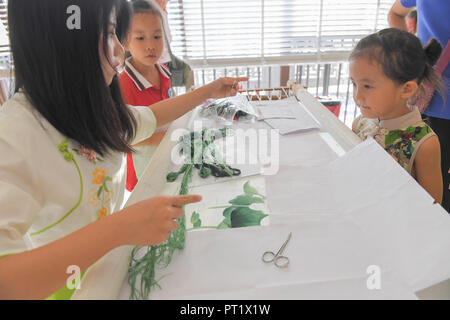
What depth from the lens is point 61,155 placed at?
0.60 meters

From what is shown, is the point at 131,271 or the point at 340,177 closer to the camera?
the point at 131,271

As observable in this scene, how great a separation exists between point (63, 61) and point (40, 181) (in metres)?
0.23

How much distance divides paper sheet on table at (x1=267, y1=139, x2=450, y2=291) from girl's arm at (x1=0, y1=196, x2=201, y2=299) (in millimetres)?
241

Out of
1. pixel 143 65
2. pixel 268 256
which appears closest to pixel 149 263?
pixel 268 256

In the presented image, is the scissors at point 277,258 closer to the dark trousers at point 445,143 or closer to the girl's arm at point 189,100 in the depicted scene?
the girl's arm at point 189,100

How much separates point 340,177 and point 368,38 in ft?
1.72

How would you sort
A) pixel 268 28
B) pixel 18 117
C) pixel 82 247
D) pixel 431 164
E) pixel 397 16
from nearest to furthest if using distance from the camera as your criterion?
1. pixel 82 247
2. pixel 18 117
3. pixel 431 164
4. pixel 397 16
5. pixel 268 28

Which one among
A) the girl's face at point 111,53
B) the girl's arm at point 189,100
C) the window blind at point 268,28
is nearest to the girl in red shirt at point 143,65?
the girl's arm at point 189,100

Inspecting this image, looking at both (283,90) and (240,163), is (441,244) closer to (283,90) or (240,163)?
(240,163)

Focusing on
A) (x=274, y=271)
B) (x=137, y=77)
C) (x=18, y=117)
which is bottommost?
(x=274, y=271)

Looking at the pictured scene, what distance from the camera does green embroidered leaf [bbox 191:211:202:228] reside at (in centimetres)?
62

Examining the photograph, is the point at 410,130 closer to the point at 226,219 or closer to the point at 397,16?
the point at 226,219

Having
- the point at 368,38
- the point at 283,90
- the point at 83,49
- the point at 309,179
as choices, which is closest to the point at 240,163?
the point at 309,179
